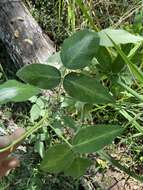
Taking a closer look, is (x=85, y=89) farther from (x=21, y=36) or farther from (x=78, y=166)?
(x=21, y=36)

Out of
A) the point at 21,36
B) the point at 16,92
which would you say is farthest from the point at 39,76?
the point at 21,36

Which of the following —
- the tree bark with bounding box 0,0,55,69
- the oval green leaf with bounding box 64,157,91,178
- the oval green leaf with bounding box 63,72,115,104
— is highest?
the oval green leaf with bounding box 63,72,115,104

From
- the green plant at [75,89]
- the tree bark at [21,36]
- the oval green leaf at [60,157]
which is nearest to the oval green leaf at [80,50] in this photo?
the green plant at [75,89]

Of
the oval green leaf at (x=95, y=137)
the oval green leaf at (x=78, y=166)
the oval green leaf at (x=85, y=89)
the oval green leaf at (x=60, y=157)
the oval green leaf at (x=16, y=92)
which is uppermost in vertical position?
the oval green leaf at (x=16, y=92)

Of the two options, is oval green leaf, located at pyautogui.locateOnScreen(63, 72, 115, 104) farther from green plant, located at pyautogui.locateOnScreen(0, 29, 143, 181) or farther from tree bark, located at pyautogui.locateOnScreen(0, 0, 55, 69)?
tree bark, located at pyautogui.locateOnScreen(0, 0, 55, 69)

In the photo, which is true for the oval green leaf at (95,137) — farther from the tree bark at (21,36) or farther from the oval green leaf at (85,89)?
the tree bark at (21,36)

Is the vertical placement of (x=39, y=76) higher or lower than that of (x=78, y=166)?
higher

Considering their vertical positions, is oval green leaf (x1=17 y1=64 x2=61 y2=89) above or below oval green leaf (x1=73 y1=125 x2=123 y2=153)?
above

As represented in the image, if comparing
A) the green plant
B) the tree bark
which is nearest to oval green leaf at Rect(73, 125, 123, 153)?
the green plant
